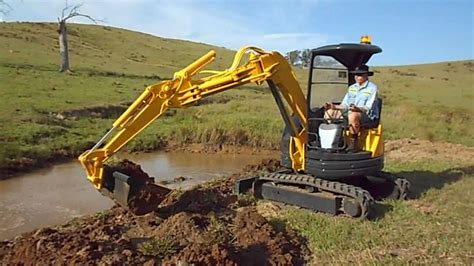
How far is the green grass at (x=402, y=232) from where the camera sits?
7.11 m

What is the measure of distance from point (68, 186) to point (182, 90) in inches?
251

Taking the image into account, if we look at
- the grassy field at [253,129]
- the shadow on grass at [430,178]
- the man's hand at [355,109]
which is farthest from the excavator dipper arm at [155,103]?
the shadow on grass at [430,178]

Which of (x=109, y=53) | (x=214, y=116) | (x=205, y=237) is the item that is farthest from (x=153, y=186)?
(x=109, y=53)

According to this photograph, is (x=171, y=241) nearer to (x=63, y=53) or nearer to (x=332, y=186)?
(x=332, y=186)

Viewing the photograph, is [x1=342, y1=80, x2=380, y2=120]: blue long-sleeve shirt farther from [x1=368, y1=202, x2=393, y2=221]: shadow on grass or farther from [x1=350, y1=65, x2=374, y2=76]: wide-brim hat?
[x1=368, y1=202, x2=393, y2=221]: shadow on grass

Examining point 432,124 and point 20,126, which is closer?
point 20,126

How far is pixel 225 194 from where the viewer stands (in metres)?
10.8

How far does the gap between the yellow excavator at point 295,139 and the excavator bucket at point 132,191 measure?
0.05 ft

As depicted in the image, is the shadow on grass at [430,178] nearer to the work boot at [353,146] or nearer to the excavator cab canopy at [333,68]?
the work boot at [353,146]

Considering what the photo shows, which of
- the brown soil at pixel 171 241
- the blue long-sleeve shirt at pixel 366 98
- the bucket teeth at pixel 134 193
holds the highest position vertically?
the blue long-sleeve shirt at pixel 366 98

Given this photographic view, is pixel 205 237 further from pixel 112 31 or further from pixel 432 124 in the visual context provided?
pixel 112 31

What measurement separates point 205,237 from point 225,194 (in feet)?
10.6

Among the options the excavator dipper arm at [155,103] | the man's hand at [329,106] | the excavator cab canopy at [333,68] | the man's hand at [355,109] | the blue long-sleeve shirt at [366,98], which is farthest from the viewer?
the man's hand at [329,106]

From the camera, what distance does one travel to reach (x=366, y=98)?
31.5ft
